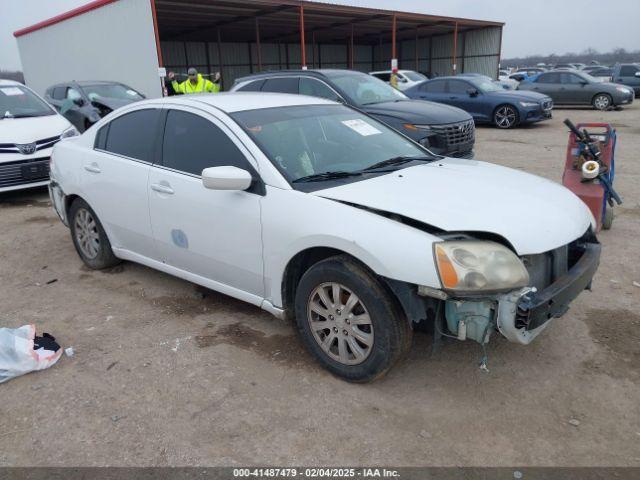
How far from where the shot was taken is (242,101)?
3.93 meters

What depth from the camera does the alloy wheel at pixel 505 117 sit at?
14578 millimetres

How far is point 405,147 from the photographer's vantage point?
13.5ft

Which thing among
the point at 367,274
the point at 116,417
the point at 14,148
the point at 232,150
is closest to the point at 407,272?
the point at 367,274

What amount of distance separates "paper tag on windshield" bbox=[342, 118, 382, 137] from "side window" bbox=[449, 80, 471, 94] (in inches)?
466

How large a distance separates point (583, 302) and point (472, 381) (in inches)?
59.8

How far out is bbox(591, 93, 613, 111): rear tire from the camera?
18.5 metres

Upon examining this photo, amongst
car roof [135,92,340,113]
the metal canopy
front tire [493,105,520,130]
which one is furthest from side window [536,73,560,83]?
car roof [135,92,340,113]

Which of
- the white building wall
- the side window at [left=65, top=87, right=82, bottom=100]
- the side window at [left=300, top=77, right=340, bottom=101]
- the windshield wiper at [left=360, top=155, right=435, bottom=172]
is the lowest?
the windshield wiper at [left=360, top=155, right=435, bottom=172]

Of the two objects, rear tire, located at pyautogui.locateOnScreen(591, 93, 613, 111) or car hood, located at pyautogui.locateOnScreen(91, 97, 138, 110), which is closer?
car hood, located at pyautogui.locateOnScreen(91, 97, 138, 110)

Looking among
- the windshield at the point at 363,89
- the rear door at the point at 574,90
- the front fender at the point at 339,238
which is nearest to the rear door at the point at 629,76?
the rear door at the point at 574,90

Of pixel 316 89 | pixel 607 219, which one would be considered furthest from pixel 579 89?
pixel 607 219

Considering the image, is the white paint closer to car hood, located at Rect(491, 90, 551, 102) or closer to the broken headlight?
the broken headlight

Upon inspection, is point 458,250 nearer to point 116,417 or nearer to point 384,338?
point 384,338

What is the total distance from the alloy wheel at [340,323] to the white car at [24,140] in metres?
6.27
